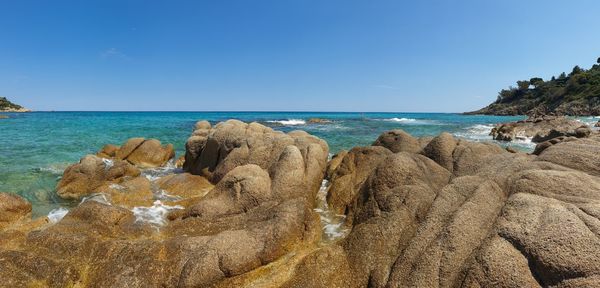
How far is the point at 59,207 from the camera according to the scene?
486 inches

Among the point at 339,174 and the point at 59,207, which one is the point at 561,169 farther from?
the point at 59,207

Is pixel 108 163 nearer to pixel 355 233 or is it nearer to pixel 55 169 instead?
pixel 55 169

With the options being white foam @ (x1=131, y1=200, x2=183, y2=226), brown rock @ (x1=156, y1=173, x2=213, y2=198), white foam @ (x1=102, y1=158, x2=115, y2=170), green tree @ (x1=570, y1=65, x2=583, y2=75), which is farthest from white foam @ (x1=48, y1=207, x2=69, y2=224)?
green tree @ (x1=570, y1=65, x2=583, y2=75)

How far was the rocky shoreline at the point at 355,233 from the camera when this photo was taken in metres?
5.59

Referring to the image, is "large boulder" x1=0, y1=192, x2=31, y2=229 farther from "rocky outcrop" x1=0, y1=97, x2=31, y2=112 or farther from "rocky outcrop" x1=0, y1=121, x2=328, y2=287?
"rocky outcrop" x1=0, y1=97, x2=31, y2=112

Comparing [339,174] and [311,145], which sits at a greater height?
[311,145]

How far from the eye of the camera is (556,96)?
98062mm

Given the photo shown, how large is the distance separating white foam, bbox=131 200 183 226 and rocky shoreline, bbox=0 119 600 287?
61 mm

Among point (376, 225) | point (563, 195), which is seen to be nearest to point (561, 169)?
point (563, 195)

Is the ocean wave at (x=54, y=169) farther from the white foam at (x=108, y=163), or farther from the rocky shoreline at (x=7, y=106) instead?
the rocky shoreline at (x=7, y=106)

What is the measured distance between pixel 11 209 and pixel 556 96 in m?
122

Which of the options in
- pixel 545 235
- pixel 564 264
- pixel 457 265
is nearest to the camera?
pixel 564 264

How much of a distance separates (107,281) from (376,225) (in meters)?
5.69

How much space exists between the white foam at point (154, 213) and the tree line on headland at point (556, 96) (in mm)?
79275
